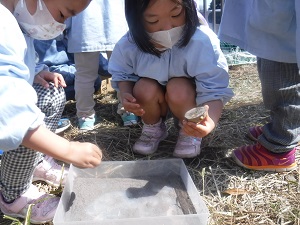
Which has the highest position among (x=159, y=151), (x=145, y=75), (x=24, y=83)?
(x=24, y=83)

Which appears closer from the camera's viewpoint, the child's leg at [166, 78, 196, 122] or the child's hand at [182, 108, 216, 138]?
the child's hand at [182, 108, 216, 138]

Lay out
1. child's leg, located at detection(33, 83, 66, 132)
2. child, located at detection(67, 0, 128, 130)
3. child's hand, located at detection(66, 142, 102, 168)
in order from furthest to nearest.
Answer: child, located at detection(67, 0, 128, 130)
child's leg, located at detection(33, 83, 66, 132)
child's hand, located at detection(66, 142, 102, 168)

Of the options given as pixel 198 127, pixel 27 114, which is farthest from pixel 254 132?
pixel 27 114

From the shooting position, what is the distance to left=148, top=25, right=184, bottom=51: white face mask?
147 cm

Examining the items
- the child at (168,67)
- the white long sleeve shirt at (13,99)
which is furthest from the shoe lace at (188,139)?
the white long sleeve shirt at (13,99)

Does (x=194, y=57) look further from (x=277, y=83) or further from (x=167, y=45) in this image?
(x=277, y=83)

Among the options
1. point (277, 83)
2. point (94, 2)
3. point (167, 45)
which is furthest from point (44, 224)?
point (94, 2)

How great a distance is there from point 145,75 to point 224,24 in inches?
14.1

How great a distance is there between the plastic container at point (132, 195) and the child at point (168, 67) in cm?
18

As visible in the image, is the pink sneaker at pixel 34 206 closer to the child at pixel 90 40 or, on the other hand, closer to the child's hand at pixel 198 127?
the child's hand at pixel 198 127

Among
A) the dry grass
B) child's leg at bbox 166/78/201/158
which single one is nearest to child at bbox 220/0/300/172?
the dry grass

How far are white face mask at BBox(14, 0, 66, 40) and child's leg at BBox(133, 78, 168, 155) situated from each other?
430 millimetres

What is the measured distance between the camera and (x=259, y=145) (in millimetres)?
1519

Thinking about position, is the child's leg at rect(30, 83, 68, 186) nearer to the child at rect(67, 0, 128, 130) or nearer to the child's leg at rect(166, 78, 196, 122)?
the child's leg at rect(166, 78, 196, 122)
